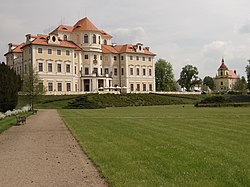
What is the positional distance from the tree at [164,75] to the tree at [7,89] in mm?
82841

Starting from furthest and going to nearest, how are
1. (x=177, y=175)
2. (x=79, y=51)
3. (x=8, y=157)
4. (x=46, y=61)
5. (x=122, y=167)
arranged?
(x=79, y=51)
(x=46, y=61)
(x=8, y=157)
(x=122, y=167)
(x=177, y=175)

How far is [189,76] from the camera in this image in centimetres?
11775

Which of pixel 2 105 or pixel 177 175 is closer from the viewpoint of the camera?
pixel 177 175

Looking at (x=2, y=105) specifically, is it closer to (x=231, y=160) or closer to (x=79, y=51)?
(x=231, y=160)

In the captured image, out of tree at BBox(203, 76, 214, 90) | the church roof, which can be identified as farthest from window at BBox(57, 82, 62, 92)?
tree at BBox(203, 76, 214, 90)

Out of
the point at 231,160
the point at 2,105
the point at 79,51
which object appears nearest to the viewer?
the point at 231,160

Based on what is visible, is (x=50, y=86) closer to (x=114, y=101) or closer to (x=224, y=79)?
(x=114, y=101)

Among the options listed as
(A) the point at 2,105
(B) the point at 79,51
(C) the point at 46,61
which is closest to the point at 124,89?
(B) the point at 79,51

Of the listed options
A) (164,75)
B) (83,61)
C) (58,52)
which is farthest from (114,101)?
(164,75)

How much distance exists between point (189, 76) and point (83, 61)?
4649cm

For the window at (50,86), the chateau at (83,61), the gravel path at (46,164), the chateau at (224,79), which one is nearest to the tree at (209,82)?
the chateau at (224,79)

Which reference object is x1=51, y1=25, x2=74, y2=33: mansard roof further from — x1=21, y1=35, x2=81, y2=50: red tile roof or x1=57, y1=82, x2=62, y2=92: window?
x1=57, y1=82, x2=62, y2=92: window

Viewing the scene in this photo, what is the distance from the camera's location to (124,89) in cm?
8719

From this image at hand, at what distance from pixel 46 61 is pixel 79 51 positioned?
9821 mm
